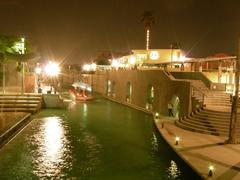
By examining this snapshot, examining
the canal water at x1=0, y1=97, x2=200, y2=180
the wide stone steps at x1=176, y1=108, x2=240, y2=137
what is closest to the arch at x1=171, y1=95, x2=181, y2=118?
the canal water at x1=0, y1=97, x2=200, y2=180

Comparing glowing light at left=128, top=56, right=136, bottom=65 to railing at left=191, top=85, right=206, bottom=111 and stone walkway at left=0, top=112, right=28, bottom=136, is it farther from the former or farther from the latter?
railing at left=191, top=85, right=206, bottom=111

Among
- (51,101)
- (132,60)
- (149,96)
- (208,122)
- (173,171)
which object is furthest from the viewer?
(132,60)

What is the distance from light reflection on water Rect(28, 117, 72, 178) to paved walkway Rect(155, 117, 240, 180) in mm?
6021

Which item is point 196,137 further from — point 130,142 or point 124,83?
point 124,83

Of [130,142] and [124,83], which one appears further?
[124,83]

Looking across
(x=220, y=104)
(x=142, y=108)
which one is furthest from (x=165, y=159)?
(x=142, y=108)

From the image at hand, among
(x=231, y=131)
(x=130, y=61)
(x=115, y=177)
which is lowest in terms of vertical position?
(x=115, y=177)

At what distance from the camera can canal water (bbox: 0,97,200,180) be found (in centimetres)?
1580

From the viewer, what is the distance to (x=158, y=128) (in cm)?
2472

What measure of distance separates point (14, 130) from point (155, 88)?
56.1ft

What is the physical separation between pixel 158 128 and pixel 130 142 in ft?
10.7

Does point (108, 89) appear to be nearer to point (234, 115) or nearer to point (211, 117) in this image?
point (211, 117)

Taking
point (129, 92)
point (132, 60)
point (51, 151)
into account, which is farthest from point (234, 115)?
point (132, 60)

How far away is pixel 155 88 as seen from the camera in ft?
120
